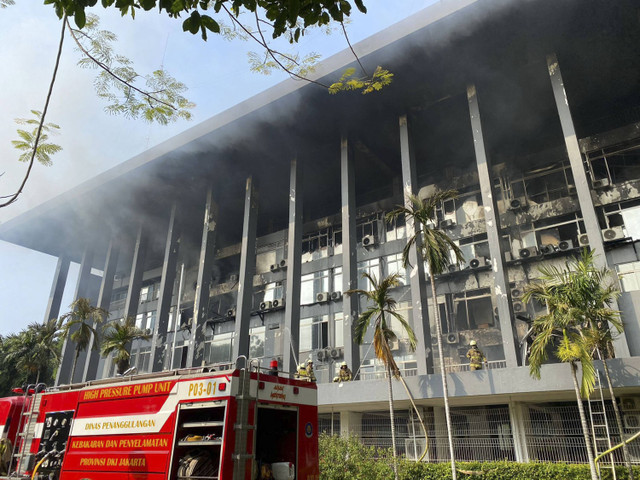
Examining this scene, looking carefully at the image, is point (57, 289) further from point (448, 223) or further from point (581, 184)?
point (581, 184)

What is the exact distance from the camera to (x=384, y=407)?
19078 mm

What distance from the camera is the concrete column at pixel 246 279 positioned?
23.5 metres

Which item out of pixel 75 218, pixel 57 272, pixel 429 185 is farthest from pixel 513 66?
pixel 57 272

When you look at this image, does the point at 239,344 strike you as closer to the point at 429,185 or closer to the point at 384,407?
the point at 384,407

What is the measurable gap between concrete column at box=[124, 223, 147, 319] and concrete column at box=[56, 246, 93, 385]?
5303mm

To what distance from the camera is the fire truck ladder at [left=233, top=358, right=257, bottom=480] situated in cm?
678

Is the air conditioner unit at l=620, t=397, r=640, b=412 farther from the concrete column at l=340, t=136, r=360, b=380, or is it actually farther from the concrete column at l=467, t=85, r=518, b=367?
the concrete column at l=340, t=136, r=360, b=380

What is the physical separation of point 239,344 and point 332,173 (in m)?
11.4

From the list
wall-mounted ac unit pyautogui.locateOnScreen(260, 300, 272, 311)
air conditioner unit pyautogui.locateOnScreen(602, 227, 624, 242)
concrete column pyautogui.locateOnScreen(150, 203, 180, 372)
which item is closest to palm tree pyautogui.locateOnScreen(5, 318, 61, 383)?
concrete column pyautogui.locateOnScreen(150, 203, 180, 372)

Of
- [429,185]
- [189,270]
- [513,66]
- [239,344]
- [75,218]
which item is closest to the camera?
[513,66]

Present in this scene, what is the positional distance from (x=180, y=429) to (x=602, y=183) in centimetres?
2110

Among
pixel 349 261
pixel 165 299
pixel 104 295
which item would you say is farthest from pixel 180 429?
pixel 104 295

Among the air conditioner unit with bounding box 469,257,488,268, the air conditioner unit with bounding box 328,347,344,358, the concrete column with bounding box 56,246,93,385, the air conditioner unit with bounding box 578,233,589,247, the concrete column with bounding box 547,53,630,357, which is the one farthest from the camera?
the concrete column with bounding box 56,246,93,385

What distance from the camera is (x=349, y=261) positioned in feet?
70.7
